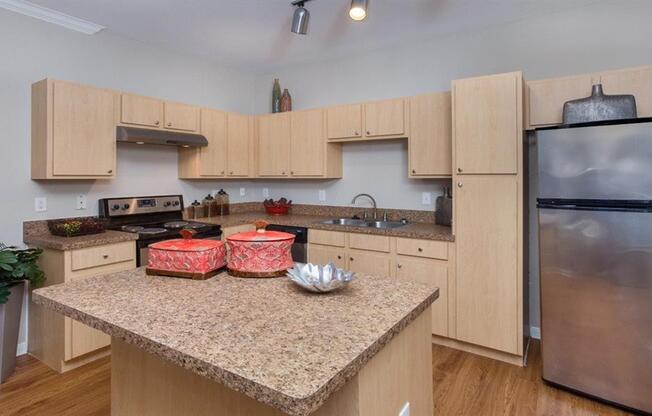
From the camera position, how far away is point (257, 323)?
1020mm

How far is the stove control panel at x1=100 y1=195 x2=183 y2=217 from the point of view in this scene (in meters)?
3.19

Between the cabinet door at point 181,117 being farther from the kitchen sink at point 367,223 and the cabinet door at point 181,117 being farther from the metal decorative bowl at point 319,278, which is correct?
the metal decorative bowl at point 319,278

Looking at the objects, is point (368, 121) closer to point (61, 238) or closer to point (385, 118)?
point (385, 118)

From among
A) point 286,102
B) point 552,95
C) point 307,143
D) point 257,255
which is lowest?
point 257,255

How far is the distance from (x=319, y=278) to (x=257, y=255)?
290 millimetres

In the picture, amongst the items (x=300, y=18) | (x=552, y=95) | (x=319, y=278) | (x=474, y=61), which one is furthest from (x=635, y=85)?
(x=319, y=278)

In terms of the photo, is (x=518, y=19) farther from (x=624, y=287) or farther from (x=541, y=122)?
(x=624, y=287)

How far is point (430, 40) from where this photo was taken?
11.2 ft

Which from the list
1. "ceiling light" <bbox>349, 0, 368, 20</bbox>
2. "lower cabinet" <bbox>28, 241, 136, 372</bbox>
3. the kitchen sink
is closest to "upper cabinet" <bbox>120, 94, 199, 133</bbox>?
"lower cabinet" <bbox>28, 241, 136, 372</bbox>

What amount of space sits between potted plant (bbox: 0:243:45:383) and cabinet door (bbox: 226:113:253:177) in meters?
1.87

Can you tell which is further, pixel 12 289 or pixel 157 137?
pixel 157 137

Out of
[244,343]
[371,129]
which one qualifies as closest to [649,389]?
[244,343]

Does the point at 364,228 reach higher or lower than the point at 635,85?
lower

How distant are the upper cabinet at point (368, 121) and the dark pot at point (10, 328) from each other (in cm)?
273
